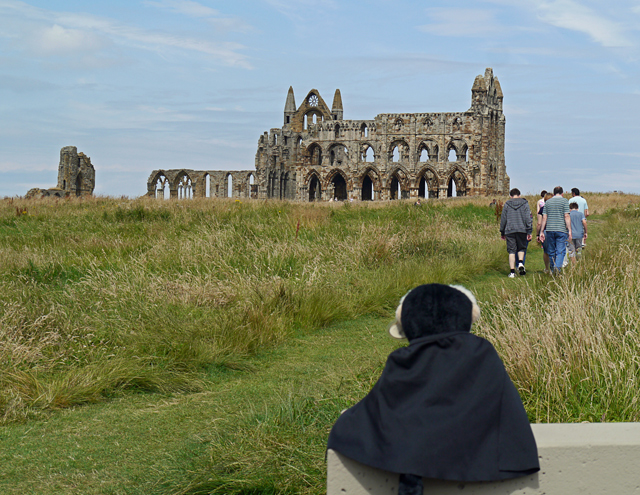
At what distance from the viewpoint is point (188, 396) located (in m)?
5.07

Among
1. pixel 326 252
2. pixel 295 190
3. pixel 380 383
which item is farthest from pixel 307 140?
pixel 380 383

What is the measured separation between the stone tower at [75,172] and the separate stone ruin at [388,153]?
7322 millimetres

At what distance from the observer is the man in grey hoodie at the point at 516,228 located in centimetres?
1094

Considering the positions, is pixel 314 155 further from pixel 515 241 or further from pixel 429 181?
pixel 515 241

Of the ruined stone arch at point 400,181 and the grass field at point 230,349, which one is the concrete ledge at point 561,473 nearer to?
the grass field at point 230,349

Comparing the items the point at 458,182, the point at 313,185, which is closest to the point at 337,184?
the point at 313,185

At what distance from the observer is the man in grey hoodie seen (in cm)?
1094

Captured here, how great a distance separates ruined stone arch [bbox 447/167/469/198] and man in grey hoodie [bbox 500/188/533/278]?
3617 cm

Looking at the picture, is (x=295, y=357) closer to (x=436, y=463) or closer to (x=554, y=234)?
(x=436, y=463)

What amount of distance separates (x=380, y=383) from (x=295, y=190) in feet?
166

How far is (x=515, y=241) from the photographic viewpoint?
10961 mm

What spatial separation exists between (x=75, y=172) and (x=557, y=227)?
38191mm

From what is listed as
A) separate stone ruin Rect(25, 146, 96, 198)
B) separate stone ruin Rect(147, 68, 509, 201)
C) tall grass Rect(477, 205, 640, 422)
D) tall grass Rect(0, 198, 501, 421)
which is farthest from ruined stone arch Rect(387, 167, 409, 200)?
tall grass Rect(477, 205, 640, 422)

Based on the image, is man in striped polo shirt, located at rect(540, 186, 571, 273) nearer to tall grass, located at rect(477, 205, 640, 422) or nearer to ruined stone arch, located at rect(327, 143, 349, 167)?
tall grass, located at rect(477, 205, 640, 422)
